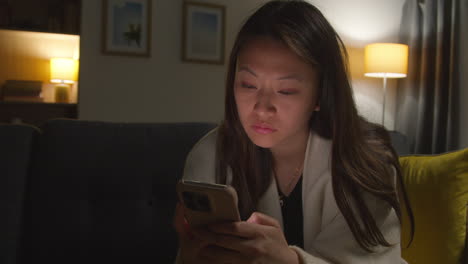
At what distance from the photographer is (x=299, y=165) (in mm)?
1055

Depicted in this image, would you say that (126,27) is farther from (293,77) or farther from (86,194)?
(293,77)

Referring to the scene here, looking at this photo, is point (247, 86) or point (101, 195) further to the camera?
point (101, 195)

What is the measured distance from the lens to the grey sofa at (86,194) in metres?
1.33

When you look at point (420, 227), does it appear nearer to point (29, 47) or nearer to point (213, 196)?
point (213, 196)

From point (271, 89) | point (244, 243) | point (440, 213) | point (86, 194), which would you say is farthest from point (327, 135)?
point (86, 194)

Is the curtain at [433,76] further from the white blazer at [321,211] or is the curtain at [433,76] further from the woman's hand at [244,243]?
the woman's hand at [244,243]

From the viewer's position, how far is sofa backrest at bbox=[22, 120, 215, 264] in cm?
133

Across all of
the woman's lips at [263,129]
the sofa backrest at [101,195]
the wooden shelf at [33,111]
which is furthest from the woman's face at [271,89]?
the wooden shelf at [33,111]

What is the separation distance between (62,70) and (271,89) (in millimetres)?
2470

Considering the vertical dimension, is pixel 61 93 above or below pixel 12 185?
above

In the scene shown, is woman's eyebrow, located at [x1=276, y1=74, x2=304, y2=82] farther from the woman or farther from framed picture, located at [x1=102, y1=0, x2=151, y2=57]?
framed picture, located at [x1=102, y1=0, x2=151, y2=57]

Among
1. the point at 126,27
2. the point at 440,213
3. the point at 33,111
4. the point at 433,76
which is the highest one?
the point at 126,27

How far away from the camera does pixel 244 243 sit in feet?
2.34

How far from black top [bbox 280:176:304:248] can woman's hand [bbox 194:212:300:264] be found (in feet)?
0.91
